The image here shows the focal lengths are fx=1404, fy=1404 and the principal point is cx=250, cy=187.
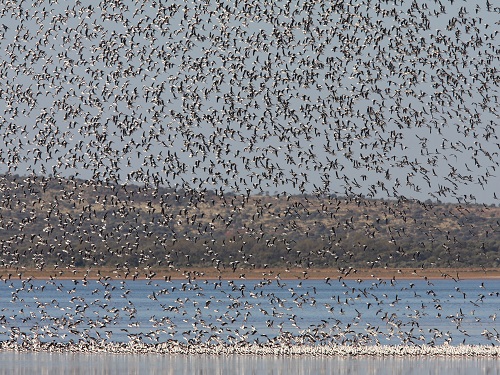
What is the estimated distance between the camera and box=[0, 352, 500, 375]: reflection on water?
43.5 meters

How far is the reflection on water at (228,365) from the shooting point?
143 feet

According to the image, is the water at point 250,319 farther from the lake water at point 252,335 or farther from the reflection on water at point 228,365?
the reflection on water at point 228,365

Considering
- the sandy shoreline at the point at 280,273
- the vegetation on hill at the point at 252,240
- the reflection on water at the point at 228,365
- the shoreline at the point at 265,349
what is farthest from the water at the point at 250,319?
the sandy shoreline at the point at 280,273

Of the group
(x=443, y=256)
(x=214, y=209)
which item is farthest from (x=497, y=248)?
(x=214, y=209)

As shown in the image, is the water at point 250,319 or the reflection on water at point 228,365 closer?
the reflection on water at point 228,365

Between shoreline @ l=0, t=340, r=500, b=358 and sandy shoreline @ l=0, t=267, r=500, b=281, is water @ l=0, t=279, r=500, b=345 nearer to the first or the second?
shoreline @ l=0, t=340, r=500, b=358

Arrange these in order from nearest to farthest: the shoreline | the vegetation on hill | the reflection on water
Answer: the reflection on water → the shoreline → the vegetation on hill

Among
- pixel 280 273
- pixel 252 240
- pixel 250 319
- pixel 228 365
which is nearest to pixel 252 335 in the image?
pixel 250 319

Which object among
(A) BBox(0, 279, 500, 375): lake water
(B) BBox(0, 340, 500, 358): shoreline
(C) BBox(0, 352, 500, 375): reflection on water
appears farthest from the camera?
(B) BBox(0, 340, 500, 358): shoreline

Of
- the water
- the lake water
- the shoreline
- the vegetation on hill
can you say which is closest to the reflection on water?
the lake water

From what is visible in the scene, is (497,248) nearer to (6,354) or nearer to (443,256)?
(443,256)

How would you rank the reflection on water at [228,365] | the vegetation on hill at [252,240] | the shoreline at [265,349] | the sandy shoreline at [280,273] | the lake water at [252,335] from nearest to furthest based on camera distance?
the reflection on water at [228,365]
the lake water at [252,335]
the shoreline at [265,349]
the vegetation on hill at [252,240]
the sandy shoreline at [280,273]

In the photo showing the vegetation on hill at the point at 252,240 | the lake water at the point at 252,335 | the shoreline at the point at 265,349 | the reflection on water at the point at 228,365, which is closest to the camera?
the reflection on water at the point at 228,365

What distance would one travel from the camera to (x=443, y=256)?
132 m
